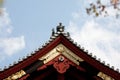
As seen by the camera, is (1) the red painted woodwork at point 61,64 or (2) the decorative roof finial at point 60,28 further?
(2) the decorative roof finial at point 60,28

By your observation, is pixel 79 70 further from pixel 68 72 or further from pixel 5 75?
pixel 5 75

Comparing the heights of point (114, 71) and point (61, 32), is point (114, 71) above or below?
below

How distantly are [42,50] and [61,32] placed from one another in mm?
1077

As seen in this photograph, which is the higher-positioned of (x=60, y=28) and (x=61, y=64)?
(x=60, y=28)

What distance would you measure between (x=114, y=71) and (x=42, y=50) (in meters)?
2.91

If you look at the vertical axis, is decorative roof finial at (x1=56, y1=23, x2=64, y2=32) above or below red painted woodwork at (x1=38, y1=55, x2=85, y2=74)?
above

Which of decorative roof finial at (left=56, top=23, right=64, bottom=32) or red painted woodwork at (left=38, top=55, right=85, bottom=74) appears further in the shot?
decorative roof finial at (left=56, top=23, right=64, bottom=32)

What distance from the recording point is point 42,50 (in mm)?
37531

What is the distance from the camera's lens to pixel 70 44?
37688mm

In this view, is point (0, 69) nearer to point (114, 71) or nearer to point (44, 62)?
point (44, 62)

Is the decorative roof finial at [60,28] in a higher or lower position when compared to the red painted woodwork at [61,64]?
higher

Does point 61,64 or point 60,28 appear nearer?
point 61,64

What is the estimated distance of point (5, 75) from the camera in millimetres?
37219

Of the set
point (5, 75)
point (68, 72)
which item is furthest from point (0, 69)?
point (68, 72)
